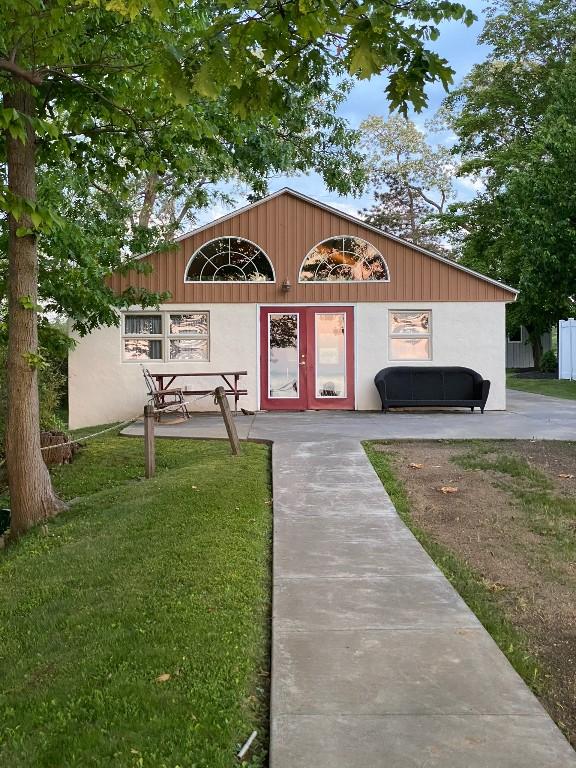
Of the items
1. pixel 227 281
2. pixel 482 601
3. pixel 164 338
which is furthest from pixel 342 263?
pixel 482 601

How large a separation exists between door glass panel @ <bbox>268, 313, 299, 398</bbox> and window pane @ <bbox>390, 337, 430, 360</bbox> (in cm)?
233

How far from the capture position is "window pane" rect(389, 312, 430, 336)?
16922 mm

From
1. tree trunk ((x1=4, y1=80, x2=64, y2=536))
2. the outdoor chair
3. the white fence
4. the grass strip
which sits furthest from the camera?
the white fence

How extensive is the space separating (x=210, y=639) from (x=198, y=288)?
44.0 ft

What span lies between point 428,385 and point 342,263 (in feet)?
11.5

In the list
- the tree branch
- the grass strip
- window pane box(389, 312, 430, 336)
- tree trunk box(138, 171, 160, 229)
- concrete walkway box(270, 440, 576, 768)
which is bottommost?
the grass strip

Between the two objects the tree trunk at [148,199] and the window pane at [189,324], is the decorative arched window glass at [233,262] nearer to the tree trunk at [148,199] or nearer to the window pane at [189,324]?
the window pane at [189,324]

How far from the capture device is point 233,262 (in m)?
16.8

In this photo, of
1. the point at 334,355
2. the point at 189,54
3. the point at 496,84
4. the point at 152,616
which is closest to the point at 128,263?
the point at 334,355

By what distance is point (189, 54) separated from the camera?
15.0 feet

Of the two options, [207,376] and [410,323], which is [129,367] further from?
[410,323]

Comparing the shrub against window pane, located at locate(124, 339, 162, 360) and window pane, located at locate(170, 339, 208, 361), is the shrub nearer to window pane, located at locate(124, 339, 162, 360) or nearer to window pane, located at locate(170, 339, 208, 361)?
window pane, located at locate(170, 339, 208, 361)

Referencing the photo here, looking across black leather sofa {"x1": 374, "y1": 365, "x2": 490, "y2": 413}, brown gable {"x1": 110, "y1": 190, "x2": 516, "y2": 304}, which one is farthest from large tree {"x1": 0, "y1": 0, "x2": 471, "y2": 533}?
black leather sofa {"x1": 374, "y1": 365, "x2": 490, "y2": 413}

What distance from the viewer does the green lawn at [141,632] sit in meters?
2.89
